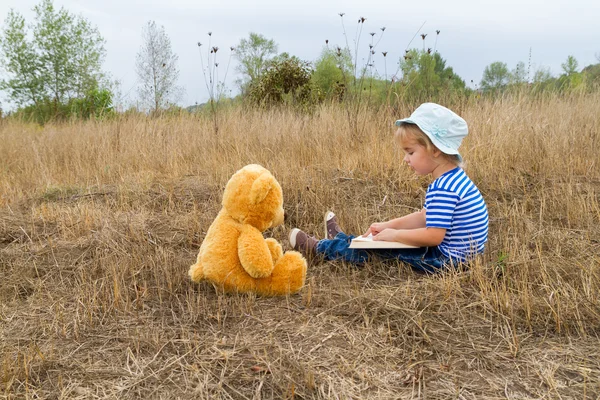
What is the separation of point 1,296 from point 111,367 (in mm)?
1347

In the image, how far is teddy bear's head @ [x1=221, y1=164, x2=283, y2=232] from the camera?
9.30ft

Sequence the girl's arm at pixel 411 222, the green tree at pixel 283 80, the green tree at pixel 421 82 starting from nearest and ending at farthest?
the girl's arm at pixel 411 222 → the green tree at pixel 421 82 → the green tree at pixel 283 80

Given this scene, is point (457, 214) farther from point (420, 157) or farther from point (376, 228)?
point (376, 228)

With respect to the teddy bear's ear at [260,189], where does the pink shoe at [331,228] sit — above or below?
below

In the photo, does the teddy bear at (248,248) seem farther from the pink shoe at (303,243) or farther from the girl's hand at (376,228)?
the girl's hand at (376,228)

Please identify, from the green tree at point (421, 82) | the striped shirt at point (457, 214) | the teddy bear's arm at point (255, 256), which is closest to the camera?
the teddy bear's arm at point (255, 256)

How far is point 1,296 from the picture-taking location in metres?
3.12

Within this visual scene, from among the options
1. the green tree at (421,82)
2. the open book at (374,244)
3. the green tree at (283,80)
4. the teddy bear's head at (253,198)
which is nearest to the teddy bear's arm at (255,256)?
the teddy bear's head at (253,198)

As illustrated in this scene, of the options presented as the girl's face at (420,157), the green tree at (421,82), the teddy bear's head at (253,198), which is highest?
the green tree at (421,82)

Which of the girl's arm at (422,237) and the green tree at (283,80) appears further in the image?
the green tree at (283,80)

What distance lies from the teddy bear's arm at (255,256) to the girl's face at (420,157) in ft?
3.83

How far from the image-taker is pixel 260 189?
9.27ft

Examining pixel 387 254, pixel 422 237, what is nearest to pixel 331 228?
pixel 387 254

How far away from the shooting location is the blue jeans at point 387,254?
3.28 m
